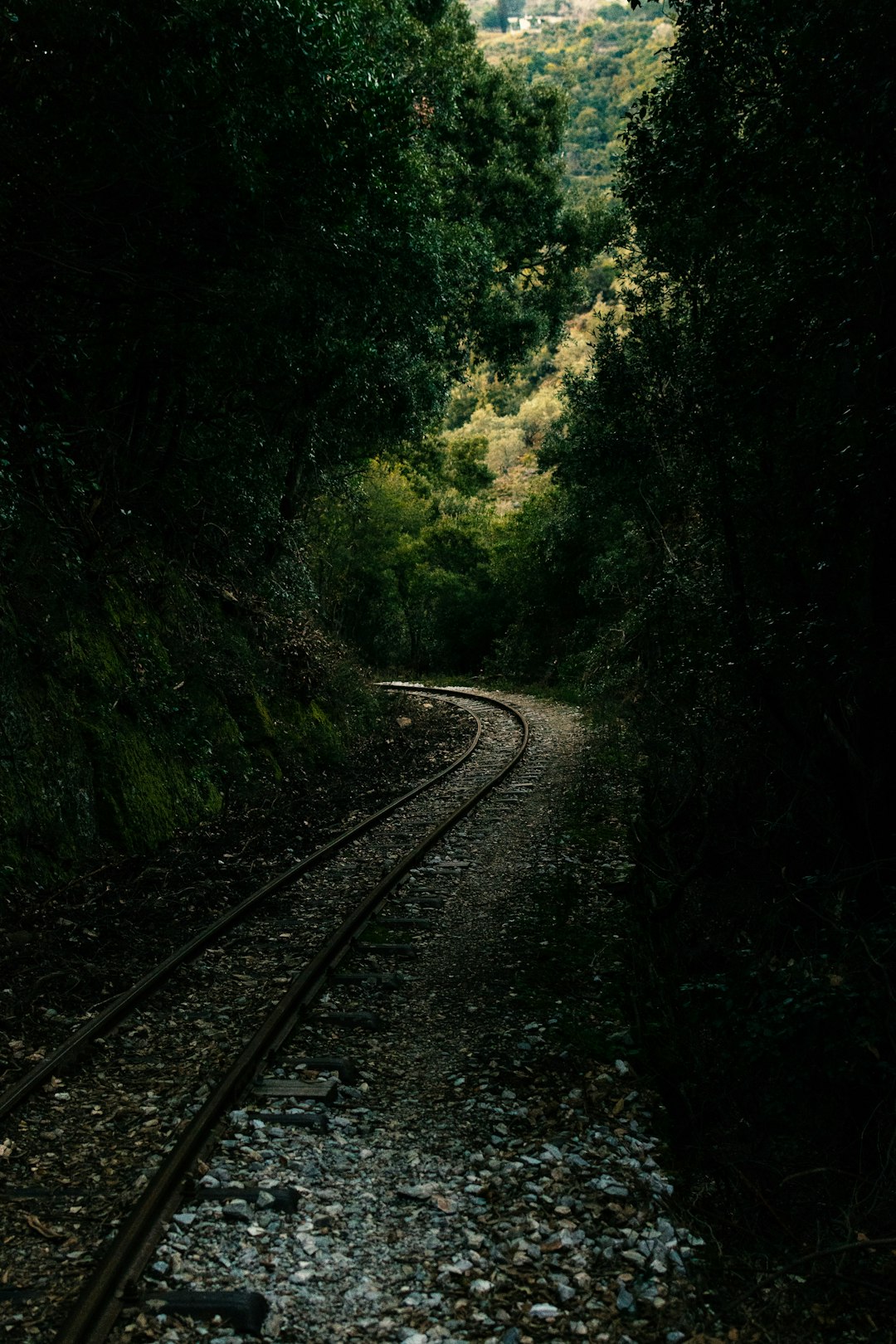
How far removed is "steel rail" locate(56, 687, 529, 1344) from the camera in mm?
3043

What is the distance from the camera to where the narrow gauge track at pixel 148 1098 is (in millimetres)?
3314

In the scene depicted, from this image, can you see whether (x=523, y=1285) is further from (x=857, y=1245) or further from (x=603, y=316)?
(x=603, y=316)

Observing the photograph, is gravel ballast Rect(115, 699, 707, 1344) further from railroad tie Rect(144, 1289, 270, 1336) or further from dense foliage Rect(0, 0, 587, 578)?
dense foliage Rect(0, 0, 587, 578)

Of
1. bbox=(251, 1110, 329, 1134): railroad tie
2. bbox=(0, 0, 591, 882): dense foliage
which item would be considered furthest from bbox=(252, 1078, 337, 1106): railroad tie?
bbox=(0, 0, 591, 882): dense foliage

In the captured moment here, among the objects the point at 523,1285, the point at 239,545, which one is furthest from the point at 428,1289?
the point at 239,545

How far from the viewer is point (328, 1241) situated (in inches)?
141

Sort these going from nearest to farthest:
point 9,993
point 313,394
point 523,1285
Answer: point 523,1285 < point 9,993 < point 313,394

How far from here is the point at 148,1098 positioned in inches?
181

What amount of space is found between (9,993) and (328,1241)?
123 inches

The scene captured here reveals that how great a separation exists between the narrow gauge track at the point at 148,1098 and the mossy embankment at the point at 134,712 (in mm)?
2035

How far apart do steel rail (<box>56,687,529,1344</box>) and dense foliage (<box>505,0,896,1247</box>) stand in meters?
2.27

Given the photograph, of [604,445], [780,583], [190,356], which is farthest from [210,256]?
[604,445]

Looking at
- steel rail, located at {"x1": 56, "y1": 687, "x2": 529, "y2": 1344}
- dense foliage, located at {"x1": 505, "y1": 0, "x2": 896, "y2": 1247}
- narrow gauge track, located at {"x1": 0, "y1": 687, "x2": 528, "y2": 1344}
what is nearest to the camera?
steel rail, located at {"x1": 56, "y1": 687, "x2": 529, "y2": 1344}

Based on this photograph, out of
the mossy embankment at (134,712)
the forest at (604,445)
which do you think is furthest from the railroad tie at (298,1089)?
the mossy embankment at (134,712)
